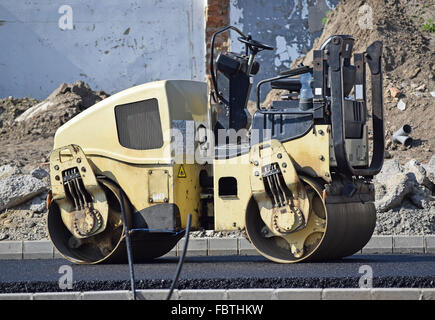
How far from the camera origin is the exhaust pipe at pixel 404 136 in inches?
552

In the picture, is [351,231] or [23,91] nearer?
[351,231]

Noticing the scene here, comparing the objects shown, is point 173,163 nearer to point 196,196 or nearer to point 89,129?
point 196,196

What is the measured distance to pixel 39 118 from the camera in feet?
53.5

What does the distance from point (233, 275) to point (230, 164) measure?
5.00 feet

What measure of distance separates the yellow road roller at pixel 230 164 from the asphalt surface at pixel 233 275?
13.5 inches

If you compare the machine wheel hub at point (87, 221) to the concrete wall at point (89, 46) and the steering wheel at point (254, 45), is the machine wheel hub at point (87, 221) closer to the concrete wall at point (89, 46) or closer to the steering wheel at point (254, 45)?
the steering wheel at point (254, 45)

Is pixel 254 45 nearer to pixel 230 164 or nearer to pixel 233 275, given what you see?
pixel 230 164

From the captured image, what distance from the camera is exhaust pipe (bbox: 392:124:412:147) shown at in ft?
46.0

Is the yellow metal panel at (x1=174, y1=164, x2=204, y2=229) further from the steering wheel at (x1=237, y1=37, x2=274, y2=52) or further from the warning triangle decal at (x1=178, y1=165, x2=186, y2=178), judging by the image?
the steering wheel at (x1=237, y1=37, x2=274, y2=52)

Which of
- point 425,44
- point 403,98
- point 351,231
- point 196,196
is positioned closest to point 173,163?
point 196,196

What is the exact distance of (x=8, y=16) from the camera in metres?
18.3

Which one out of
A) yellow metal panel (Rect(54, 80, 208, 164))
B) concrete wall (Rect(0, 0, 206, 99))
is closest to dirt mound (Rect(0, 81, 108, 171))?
concrete wall (Rect(0, 0, 206, 99))

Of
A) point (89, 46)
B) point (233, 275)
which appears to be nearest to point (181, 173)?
point (233, 275)
